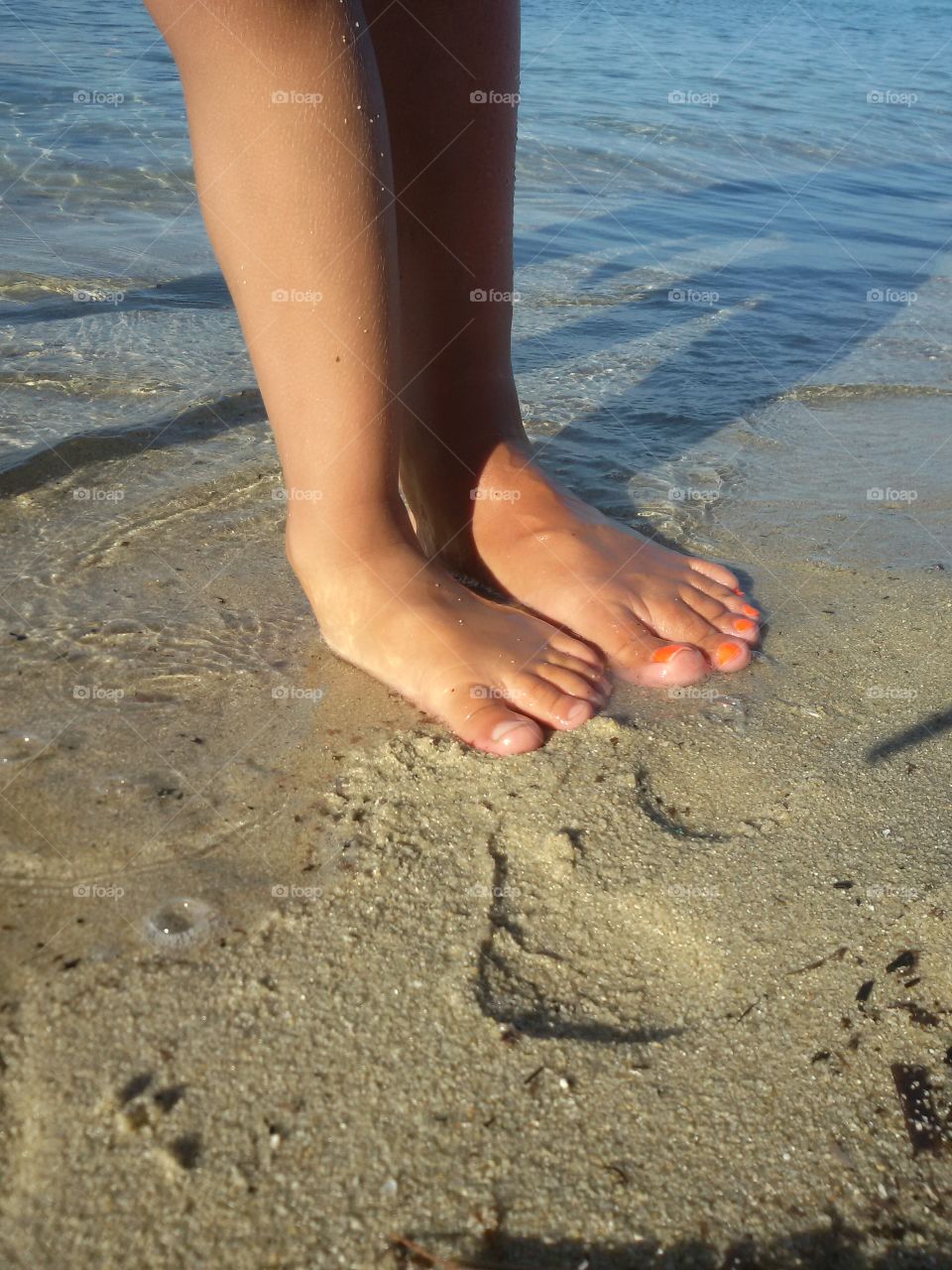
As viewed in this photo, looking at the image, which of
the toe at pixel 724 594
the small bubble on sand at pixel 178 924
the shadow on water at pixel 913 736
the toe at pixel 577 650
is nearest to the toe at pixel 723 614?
the toe at pixel 724 594

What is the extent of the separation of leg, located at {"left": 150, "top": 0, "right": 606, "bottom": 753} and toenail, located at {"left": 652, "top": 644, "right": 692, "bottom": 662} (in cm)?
10

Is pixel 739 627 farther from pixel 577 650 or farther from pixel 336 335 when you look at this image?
pixel 336 335

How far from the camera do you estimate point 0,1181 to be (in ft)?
3.10

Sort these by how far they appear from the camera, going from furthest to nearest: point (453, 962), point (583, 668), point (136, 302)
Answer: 1. point (136, 302)
2. point (583, 668)
3. point (453, 962)

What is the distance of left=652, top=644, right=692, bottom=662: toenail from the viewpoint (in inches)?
71.3

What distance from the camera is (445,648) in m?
1.74

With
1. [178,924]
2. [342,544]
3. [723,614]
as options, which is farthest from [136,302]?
[178,924]

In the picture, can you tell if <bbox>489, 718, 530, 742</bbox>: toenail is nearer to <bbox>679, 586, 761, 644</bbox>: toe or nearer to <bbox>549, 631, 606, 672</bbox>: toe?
<bbox>549, 631, 606, 672</bbox>: toe

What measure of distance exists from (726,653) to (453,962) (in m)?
0.83

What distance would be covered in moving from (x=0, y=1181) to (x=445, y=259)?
152 cm

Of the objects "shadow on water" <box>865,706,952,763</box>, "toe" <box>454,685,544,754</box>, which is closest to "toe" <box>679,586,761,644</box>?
"shadow on water" <box>865,706,952,763</box>

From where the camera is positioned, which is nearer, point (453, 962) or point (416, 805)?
point (453, 962)

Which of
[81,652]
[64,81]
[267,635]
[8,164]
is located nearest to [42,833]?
[81,652]

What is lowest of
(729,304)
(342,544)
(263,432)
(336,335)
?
(729,304)
